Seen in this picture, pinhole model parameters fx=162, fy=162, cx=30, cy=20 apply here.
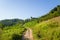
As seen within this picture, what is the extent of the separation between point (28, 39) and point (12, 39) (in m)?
4.47

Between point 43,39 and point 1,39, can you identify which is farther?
point 1,39

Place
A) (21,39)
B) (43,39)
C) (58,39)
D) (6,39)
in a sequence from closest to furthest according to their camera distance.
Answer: (58,39) < (43,39) < (21,39) < (6,39)

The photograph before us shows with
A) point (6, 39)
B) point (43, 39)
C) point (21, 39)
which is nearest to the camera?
point (43, 39)

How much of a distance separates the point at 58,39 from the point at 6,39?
1092 centimetres

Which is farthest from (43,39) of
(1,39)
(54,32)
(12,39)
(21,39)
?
(1,39)

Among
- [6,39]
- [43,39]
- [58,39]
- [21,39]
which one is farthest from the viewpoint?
[6,39]

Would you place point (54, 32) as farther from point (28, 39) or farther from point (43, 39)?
point (28, 39)

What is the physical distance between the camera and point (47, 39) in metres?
24.2

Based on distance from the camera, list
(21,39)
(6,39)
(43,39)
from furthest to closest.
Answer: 1. (6,39)
2. (21,39)
3. (43,39)

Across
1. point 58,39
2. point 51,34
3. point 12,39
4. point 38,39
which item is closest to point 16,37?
point 12,39

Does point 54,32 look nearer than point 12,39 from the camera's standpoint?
Yes

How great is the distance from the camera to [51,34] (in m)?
25.6

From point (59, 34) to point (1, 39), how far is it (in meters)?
10.9

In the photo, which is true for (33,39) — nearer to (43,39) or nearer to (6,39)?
(43,39)
